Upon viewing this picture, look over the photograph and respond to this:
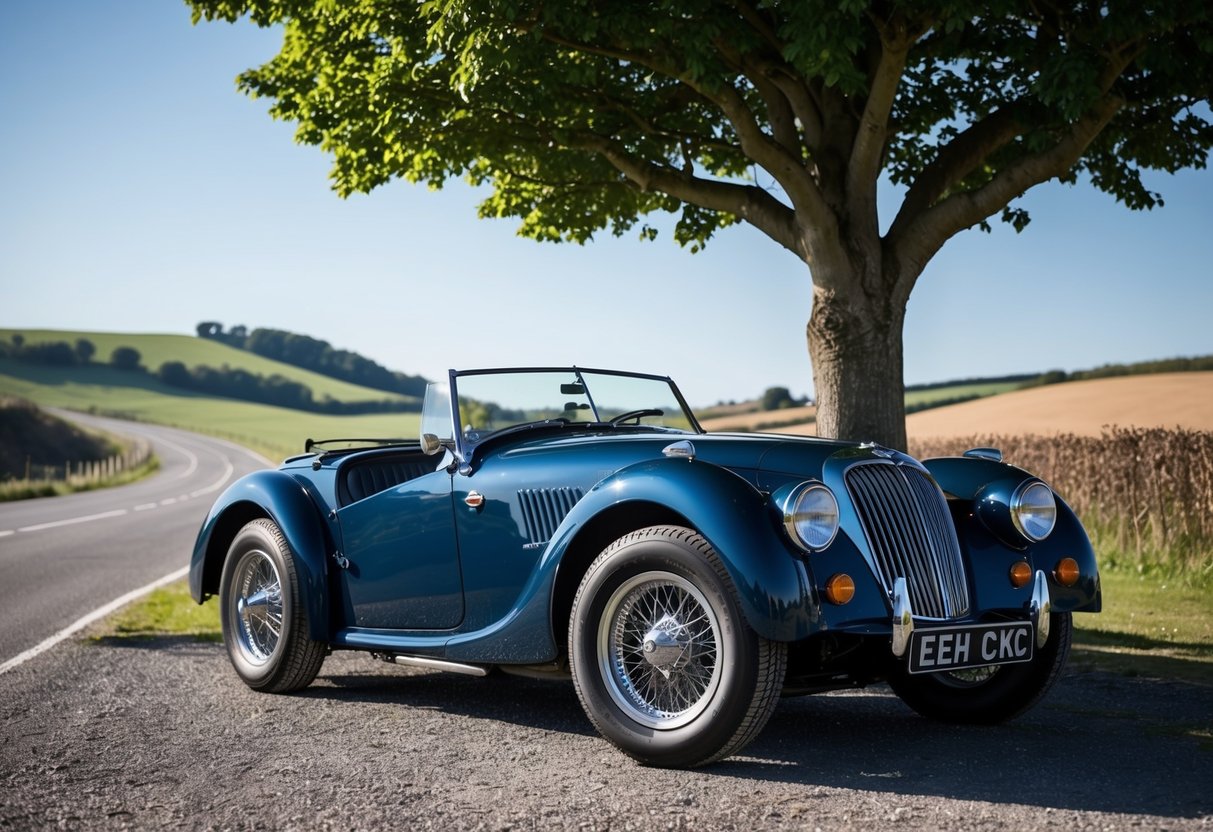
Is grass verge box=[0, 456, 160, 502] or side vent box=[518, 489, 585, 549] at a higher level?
side vent box=[518, 489, 585, 549]

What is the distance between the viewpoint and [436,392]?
20.4ft

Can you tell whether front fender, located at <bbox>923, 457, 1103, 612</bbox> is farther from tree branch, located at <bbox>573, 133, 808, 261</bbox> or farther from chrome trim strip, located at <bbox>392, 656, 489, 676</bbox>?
tree branch, located at <bbox>573, 133, 808, 261</bbox>

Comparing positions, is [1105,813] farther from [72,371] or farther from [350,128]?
[72,371]

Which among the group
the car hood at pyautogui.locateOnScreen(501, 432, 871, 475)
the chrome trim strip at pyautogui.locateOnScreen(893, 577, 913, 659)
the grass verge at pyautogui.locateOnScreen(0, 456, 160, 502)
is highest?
the car hood at pyautogui.locateOnScreen(501, 432, 871, 475)

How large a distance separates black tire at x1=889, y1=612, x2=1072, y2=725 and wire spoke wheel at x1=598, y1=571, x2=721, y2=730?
1.15 meters

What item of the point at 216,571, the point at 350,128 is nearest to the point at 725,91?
the point at 350,128

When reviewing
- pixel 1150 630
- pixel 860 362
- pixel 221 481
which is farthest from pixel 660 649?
pixel 221 481

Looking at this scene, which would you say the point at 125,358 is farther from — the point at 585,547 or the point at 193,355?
the point at 585,547

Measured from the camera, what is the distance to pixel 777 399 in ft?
73.8

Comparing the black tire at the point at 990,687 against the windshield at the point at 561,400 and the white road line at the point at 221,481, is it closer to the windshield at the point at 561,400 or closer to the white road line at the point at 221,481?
the windshield at the point at 561,400

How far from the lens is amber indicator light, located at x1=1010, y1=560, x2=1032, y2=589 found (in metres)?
5.16

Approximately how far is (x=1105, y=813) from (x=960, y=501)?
6.17 feet

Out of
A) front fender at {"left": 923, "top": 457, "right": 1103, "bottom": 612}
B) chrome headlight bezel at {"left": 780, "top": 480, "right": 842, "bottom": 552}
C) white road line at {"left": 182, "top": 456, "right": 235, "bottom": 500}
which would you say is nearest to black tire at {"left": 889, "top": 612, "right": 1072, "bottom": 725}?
front fender at {"left": 923, "top": 457, "right": 1103, "bottom": 612}

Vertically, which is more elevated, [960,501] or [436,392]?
[436,392]
